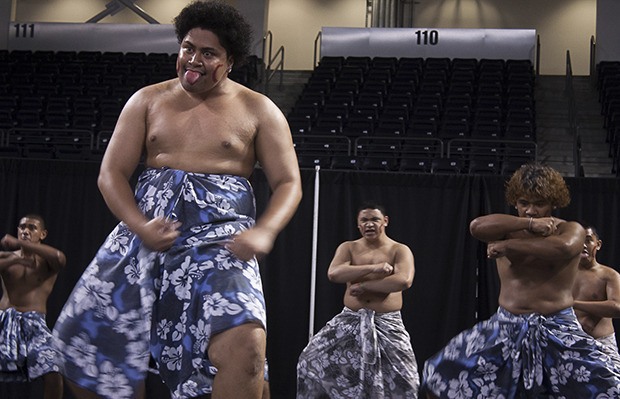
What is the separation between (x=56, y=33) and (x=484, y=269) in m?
11.5

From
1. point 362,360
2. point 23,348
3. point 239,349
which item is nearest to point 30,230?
point 23,348

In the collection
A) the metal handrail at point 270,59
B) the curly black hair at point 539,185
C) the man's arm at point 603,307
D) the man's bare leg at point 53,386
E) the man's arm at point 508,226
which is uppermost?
the metal handrail at point 270,59

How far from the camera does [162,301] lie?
103 inches

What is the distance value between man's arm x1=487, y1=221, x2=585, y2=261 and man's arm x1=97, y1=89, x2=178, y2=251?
2028mm

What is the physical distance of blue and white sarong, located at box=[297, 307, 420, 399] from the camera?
6.72m

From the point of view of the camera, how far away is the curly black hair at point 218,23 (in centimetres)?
280

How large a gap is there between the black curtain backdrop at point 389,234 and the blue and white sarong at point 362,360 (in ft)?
6.24

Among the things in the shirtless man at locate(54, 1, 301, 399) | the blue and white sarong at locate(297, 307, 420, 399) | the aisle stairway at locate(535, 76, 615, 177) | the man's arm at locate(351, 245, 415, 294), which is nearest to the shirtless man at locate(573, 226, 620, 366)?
the man's arm at locate(351, 245, 415, 294)

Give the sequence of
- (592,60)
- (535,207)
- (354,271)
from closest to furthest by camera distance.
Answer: (535,207), (354,271), (592,60)

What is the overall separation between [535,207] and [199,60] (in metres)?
2.23

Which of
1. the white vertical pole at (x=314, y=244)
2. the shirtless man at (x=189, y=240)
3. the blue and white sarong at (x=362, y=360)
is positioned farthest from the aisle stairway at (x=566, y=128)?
the shirtless man at (x=189, y=240)

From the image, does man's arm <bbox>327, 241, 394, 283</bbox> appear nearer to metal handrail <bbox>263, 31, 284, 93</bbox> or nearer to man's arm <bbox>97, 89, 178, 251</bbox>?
man's arm <bbox>97, 89, 178, 251</bbox>

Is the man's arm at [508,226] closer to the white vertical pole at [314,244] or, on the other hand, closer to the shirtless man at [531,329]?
the shirtless man at [531,329]

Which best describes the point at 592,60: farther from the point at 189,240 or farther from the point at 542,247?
the point at 189,240
